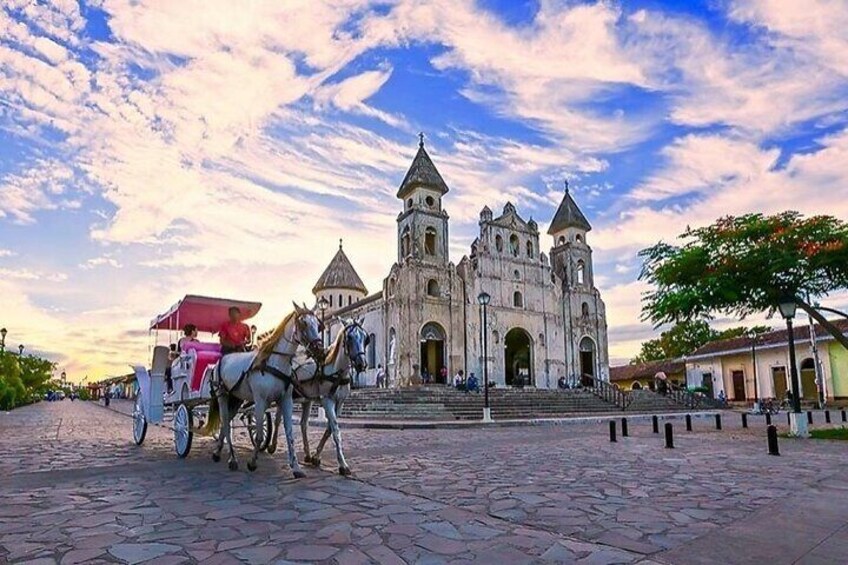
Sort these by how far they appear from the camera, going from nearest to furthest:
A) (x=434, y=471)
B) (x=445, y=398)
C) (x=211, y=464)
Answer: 1. (x=434, y=471)
2. (x=211, y=464)
3. (x=445, y=398)

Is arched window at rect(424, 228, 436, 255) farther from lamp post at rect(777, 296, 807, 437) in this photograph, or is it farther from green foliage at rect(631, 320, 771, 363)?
green foliage at rect(631, 320, 771, 363)

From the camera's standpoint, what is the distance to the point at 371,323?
117ft

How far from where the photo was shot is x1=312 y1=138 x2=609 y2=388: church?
110 feet

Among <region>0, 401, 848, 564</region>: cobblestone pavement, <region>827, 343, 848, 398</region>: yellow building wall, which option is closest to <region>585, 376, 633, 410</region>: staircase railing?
<region>827, 343, 848, 398</region>: yellow building wall

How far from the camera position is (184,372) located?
1017cm

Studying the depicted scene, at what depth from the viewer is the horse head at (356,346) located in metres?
7.78

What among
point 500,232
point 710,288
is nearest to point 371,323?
point 500,232

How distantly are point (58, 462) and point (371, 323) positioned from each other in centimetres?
2645

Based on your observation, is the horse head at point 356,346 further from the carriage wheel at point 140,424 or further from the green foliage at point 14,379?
the green foliage at point 14,379

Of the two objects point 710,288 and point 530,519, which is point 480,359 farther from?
point 530,519

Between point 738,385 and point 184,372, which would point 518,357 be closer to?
point 738,385

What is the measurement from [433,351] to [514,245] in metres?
9.12

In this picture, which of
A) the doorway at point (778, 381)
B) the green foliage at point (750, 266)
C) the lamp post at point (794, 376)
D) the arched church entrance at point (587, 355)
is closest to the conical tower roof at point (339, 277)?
the arched church entrance at point (587, 355)

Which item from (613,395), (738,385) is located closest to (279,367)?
(613,395)
